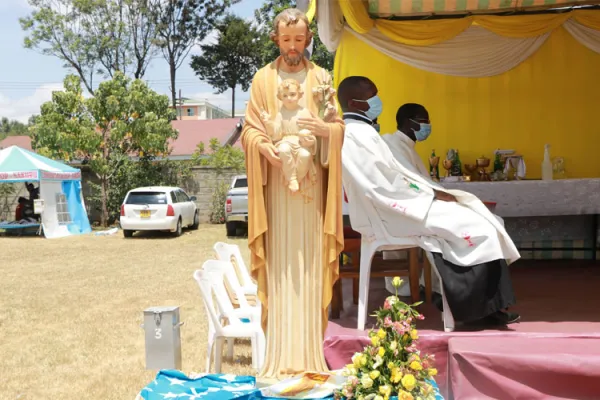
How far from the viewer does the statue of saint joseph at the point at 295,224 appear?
3367 millimetres

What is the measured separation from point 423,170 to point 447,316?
1.58 m

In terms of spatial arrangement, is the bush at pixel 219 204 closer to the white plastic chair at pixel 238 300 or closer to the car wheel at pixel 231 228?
the car wheel at pixel 231 228

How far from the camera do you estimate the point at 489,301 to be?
373 centimetres

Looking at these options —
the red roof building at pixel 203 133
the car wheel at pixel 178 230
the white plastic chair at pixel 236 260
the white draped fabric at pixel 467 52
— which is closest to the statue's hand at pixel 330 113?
the white plastic chair at pixel 236 260

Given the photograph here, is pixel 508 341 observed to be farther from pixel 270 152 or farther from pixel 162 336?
pixel 162 336

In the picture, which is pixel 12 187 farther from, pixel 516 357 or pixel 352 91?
pixel 516 357

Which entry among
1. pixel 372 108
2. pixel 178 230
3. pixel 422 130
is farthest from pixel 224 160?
pixel 372 108

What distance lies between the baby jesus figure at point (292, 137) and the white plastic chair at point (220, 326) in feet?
4.22

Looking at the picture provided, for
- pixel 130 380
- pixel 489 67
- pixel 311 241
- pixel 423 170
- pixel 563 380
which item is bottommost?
pixel 130 380

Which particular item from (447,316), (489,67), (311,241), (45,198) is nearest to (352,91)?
(311,241)

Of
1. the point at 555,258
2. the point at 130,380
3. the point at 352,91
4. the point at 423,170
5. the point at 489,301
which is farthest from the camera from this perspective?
the point at 555,258

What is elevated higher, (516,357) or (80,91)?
(80,91)

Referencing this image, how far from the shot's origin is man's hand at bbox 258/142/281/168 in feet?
10.8

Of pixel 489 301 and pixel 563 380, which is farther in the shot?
pixel 489 301
